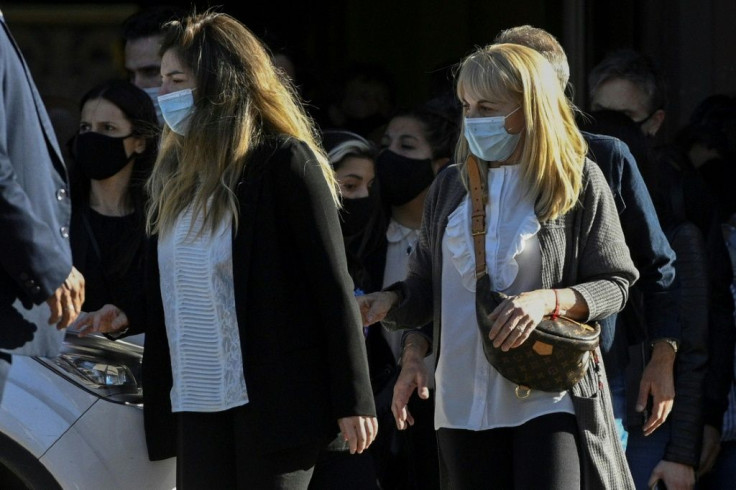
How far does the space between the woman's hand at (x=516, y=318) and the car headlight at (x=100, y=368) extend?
1234mm

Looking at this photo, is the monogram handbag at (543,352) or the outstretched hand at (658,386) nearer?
the monogram handbag at (543,352)

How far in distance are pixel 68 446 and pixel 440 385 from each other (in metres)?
1.10

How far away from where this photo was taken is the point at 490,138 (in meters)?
3.67

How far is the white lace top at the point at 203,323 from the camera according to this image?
3.45 metres

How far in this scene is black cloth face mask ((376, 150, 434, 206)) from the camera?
543 cm

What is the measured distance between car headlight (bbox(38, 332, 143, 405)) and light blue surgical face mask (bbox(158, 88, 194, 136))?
893mm

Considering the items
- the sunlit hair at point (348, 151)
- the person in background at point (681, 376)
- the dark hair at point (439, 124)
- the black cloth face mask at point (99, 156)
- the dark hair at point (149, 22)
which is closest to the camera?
the person in background at point (681, 376)

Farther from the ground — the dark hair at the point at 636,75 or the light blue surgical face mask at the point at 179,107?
the light blue surgical face mask at the point at 179,107

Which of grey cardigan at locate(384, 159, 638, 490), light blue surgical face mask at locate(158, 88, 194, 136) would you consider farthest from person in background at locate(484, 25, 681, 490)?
light blue surgical face mask at locate(158, 88, 194, 136)

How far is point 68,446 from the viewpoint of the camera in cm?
398

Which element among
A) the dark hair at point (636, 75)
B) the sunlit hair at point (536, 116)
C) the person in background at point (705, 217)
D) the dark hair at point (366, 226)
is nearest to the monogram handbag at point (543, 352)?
the sunlit hair at point (536, 116)

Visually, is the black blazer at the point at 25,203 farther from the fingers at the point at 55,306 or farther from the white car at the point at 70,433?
the white car at the point at 70,433

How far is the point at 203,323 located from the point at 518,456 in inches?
34.1

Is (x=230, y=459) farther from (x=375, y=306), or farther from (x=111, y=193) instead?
(x=111, y=193)
